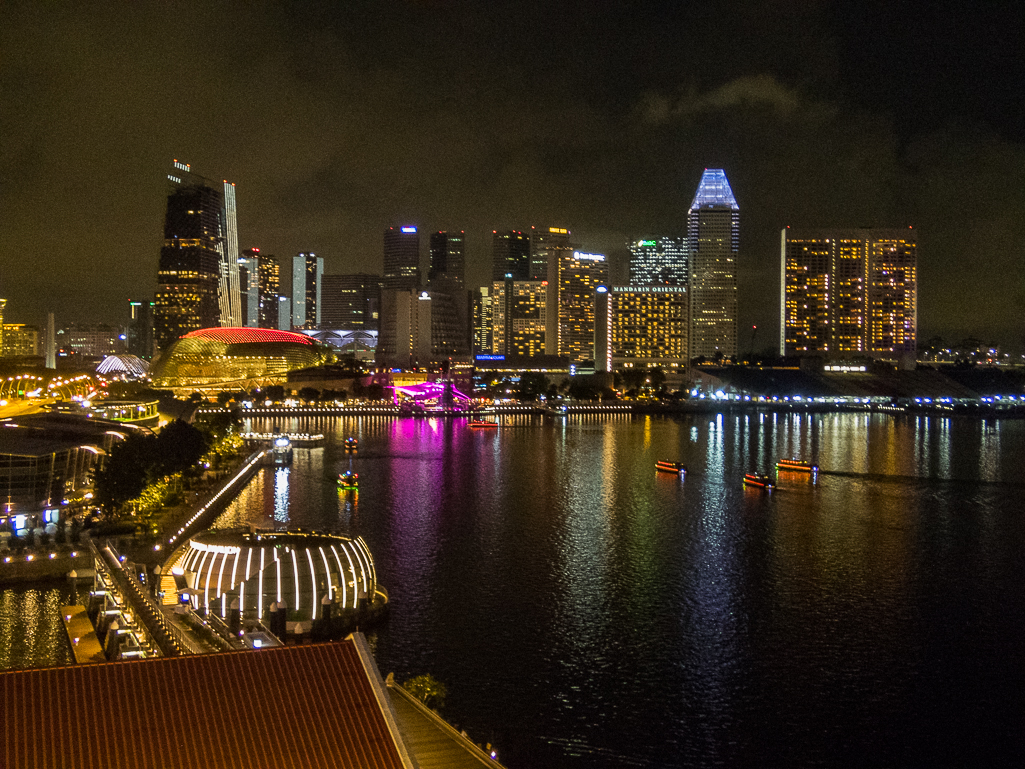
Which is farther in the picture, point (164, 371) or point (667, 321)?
point (667, 321)

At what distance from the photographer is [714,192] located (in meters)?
95.8

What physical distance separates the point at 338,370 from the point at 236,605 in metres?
62.7

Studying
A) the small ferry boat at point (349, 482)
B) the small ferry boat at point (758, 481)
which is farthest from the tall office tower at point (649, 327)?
the small ferry boat at point (349, 482)

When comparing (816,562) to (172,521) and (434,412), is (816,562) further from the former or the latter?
(434,412)

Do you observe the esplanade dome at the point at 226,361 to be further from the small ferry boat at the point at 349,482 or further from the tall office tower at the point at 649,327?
the small ferry boat at the point at 349,482

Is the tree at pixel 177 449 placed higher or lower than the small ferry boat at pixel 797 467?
higher

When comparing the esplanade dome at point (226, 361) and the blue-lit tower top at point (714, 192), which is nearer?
the esplanade dome at point (226, 361)

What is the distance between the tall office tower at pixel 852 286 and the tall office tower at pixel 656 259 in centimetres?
2308

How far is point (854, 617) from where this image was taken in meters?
13.6

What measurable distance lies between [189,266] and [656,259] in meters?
56.6

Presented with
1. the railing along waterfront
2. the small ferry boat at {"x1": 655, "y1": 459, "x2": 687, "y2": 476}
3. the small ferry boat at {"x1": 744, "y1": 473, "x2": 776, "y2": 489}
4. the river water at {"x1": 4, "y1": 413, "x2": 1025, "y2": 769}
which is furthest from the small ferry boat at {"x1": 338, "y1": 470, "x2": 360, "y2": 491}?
the small ferry boat at {"x1": 744, "y1": 473, "x2": 776, "y2": 489}

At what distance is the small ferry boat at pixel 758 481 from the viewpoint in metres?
27.1

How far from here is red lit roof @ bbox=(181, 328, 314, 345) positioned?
249 ft

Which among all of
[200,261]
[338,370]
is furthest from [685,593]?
[200,261]
